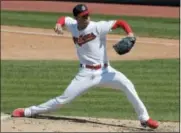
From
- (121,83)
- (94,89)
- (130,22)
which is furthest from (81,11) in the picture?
(130,22)

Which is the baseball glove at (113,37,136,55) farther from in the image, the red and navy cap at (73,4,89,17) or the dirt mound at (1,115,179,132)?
the dirt mound at (1,115,179,132)

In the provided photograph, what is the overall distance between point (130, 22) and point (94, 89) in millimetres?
11427

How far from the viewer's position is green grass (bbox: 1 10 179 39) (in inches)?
819

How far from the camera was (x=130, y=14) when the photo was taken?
82.6 feet

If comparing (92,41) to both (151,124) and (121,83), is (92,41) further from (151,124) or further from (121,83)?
(151,124)

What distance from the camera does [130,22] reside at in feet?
76.2

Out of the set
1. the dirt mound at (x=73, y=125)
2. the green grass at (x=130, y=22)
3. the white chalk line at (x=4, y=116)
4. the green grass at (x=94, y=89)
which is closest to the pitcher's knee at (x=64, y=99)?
the dirt mound at (x=73, y=125)

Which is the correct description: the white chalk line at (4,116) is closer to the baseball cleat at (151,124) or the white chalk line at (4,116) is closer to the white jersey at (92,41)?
the white jersey at (92,41)

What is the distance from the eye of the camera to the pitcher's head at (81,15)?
8250mm

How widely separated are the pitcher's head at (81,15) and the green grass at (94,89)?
185 cm

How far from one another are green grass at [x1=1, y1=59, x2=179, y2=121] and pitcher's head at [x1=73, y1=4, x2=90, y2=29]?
1.85 meters

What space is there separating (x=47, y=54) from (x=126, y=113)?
270 inches

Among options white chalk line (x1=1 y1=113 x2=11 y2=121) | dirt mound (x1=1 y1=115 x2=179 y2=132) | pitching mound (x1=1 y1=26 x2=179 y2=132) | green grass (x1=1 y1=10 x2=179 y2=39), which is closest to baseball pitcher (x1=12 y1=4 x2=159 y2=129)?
dirt mound (x1=1 y1=115 x2=179 y2=132)

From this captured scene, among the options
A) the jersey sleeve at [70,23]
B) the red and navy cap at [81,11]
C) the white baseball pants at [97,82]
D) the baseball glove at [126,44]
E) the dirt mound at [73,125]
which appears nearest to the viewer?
the dirt mound at [73,125]
